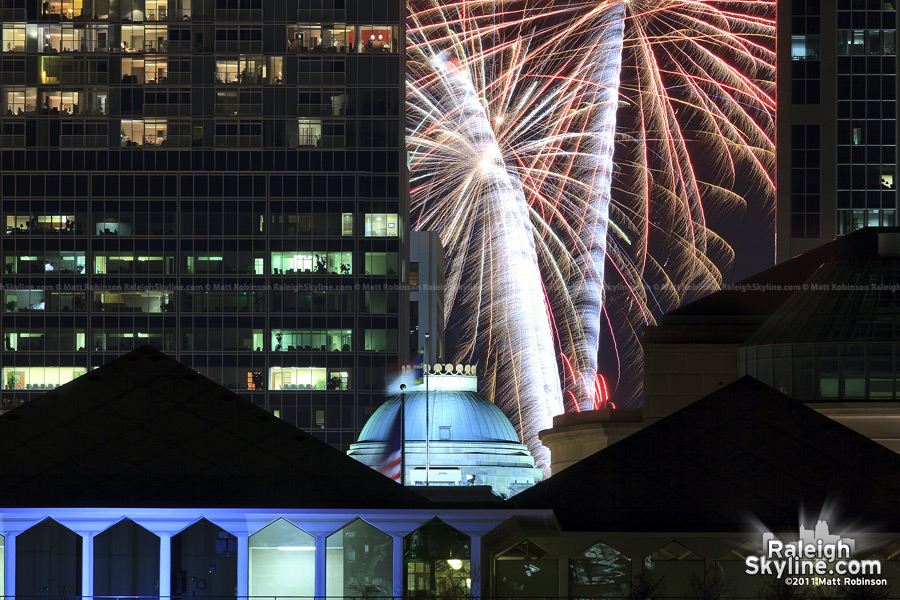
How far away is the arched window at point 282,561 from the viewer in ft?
224

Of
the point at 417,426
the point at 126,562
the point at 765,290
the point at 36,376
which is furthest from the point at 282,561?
the point at 36,376

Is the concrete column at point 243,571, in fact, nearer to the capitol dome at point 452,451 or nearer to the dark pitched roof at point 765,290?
the dark pitched roof at point 765,290

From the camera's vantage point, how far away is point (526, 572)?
6694cm

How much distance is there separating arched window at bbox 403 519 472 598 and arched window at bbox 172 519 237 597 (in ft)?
23.3

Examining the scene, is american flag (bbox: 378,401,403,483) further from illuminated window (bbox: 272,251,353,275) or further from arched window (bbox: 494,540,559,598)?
arched window (bbox: 494,540,559,598)

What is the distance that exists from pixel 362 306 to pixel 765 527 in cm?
13377

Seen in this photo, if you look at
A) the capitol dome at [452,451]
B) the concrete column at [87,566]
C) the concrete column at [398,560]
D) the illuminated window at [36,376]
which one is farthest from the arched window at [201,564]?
Result: the illuminated window at [36,376]

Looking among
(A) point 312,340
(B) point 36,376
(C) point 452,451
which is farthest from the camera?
(A) point 312,340

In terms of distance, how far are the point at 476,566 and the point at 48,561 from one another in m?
16.3

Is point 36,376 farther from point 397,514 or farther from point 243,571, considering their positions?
point 397,514

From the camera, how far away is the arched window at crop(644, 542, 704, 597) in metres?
66.5

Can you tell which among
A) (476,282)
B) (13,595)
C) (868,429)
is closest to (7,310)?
(476,282)

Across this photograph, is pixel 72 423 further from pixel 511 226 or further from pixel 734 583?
pixel 511 226

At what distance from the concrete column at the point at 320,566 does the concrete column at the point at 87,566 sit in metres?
8.41
